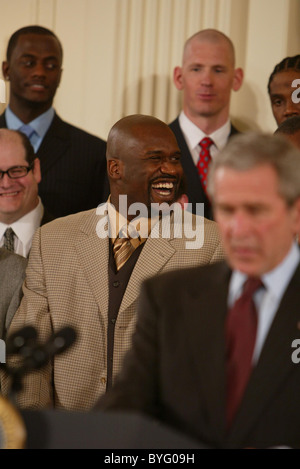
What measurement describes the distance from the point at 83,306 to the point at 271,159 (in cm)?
125

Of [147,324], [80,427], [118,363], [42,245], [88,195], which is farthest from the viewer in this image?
[88,195]

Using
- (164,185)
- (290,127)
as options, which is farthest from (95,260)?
(290,127)

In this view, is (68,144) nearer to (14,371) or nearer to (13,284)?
(13,284)

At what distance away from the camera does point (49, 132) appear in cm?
344

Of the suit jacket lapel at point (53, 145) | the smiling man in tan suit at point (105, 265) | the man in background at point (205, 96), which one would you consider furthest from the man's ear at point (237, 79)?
the smiling man in tan suit at point (105, 265)

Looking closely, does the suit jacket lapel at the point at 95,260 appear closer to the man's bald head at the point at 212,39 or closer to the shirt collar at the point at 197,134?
the shirt collar at the point at 197,134

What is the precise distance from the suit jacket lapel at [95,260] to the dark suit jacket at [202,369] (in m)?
0.96

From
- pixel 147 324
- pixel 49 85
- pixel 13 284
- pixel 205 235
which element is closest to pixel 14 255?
pixel 13 284

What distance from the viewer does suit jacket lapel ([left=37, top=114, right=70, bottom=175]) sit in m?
3.35

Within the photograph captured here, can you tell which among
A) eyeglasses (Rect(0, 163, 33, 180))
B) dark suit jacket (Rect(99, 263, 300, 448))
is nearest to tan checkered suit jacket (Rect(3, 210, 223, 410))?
eyeglasses (Rect(0, 163, 33, 180))

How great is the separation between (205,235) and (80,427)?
1225 mm

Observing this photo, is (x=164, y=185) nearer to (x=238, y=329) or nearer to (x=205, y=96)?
(x=205, y=96)

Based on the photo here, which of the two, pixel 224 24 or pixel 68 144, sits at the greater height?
pixel 224 24

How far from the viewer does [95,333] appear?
2.49m
